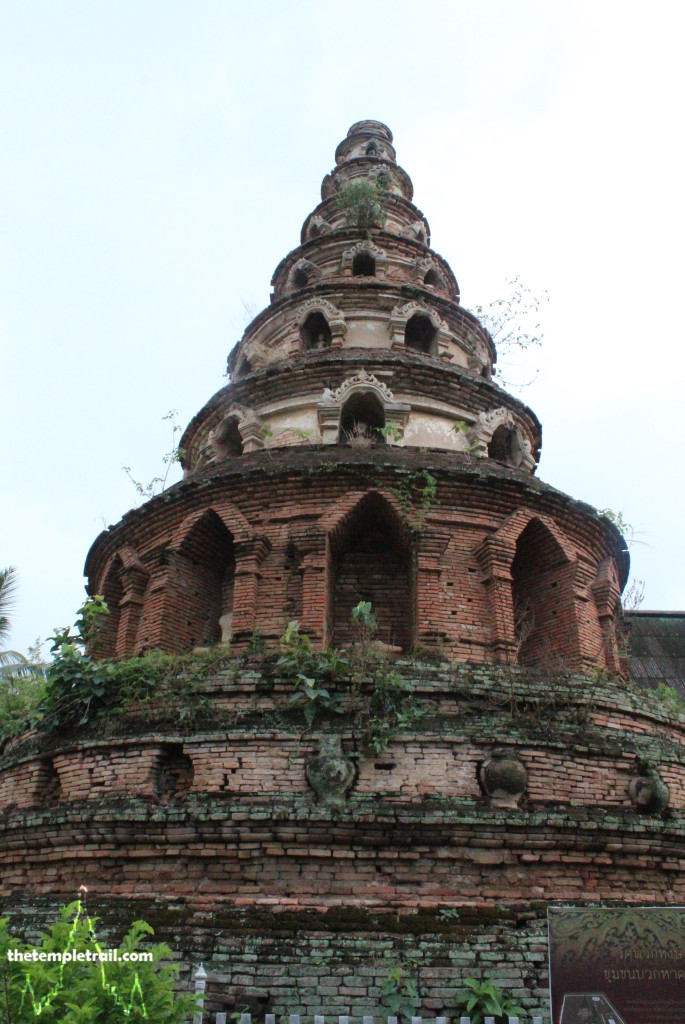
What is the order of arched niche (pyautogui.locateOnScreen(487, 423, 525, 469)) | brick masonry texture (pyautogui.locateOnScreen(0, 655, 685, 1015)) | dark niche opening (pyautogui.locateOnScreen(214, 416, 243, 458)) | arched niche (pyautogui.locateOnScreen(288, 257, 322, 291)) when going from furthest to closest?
arched niche (pyautogui.locateOnScreen(288, 257, 322, 291)) → dark niche opening (pyautogui.locateOnScreen(214, 416, 243, 458)) → arched niche (pyautogui.locateOnScreen(487, 423, 525, 469)) → brick masonry texture (pyautogui.locateOnScreen(0, 655, 685, 1015))

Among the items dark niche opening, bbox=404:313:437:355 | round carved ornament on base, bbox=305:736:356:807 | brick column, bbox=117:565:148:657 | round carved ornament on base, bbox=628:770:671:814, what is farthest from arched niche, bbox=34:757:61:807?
dark niche opening, bbox=404:313:437:355

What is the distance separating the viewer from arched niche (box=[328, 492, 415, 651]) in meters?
10.5

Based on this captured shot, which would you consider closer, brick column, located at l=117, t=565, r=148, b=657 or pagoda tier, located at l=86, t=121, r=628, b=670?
pagoda tier, located at l=86, t=121, r=628, b=670

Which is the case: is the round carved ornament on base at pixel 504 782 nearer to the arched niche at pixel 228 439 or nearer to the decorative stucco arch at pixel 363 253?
the arched niche at pixel 228 439

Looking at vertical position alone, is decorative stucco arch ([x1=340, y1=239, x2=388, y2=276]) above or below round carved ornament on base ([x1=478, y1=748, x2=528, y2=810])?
above

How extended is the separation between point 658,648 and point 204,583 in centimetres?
1448

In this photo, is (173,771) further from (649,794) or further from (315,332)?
(315,332)

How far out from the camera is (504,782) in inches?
314

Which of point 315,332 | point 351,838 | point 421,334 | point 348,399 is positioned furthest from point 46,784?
point 421,334

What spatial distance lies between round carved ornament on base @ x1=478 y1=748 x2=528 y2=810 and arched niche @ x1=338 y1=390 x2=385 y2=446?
5.80m

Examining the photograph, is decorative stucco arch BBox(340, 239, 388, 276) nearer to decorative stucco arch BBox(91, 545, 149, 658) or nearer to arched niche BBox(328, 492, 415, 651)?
arched niche BBox(328, 492, 415, 651)

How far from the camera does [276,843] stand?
763cm

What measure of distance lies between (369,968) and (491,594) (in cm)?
481

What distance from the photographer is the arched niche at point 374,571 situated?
10508 mm
